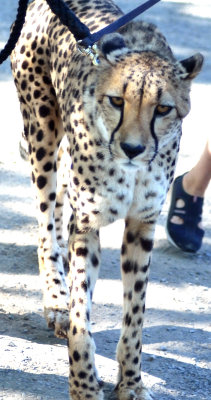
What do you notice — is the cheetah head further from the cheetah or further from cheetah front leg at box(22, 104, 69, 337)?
cheetah front leg at box(22, 104, 69, 337)

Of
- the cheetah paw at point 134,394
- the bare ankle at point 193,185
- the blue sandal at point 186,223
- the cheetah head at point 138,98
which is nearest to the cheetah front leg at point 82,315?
the cheetah paw at point 134,394

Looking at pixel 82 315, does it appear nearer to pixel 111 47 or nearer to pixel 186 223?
pixel 111 47

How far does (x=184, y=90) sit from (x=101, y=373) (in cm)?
138

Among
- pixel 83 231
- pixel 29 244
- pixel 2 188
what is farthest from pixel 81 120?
pixel 2 188

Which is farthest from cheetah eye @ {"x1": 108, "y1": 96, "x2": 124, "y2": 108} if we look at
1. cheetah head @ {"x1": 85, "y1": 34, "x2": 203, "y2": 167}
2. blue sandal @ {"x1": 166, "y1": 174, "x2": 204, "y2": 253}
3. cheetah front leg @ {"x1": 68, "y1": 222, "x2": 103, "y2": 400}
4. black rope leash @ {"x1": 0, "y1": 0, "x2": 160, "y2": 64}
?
blue sandal @ {"x1": 166, "y1": 174, "x2": 204, "y2": 253}

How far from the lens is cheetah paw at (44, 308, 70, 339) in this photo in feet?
14.9

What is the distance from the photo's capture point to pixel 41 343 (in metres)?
4.45

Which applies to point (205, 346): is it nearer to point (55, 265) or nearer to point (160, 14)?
point (55, 265)

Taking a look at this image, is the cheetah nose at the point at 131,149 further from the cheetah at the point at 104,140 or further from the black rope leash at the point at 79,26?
the black rope leash at the point at 79,26

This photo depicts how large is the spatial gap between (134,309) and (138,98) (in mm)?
1054

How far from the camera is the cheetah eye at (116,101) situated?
11.5 feet

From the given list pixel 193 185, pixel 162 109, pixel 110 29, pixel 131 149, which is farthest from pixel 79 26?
pixel 193 185

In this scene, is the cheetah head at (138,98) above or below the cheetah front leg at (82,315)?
above

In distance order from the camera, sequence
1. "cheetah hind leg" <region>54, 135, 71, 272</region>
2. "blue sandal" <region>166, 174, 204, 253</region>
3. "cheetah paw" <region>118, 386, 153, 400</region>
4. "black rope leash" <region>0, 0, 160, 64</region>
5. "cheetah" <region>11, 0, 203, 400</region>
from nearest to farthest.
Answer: "cheetah" <region>11, 0, 203, 400</region> → "black rope leash" <region>0, 0, 160, 64</region> → "cheetah paw" <region>118, 386, 153, 400</region> → "cheetah hind leg" <region>54, 135, 71, 272</region> → "blue sandal" <region>166, 174, 204, 253</region>
